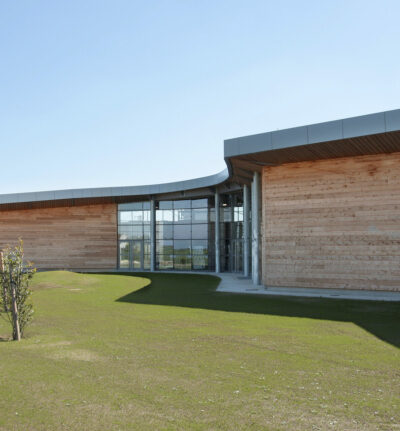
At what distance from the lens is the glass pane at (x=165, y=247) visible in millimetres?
33469

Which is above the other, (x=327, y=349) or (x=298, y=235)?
(x=298, y=235)

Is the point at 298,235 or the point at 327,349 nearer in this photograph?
the point at 327,349

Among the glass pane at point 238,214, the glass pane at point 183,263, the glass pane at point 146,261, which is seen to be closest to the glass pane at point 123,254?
the glass pane at point 146,261

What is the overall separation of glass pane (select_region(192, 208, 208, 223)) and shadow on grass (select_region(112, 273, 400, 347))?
15.0 meters

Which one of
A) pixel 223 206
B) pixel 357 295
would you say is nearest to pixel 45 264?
pixel 223 206

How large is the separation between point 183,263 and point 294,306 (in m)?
20.4

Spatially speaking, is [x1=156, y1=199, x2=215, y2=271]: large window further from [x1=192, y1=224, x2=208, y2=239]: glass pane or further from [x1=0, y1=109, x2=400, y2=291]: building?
[x1=0, y1=109, x2=400, y2=291]: building

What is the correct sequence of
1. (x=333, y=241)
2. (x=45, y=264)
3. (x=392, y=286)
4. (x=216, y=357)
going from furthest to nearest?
(x=45, y=264) → (x=333, y=241) → (x=392, y=286) → (x=216, y=357)

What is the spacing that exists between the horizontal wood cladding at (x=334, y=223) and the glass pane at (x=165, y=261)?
16.2 m

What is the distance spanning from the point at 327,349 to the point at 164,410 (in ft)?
12.3

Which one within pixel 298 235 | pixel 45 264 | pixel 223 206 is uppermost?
pixel 223 206

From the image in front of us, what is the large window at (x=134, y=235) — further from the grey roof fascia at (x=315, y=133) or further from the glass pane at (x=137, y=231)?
the grey roof fascia at (x=315, y=133)

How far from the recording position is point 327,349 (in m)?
7.29

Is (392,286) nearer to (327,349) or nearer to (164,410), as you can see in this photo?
(327,349)
